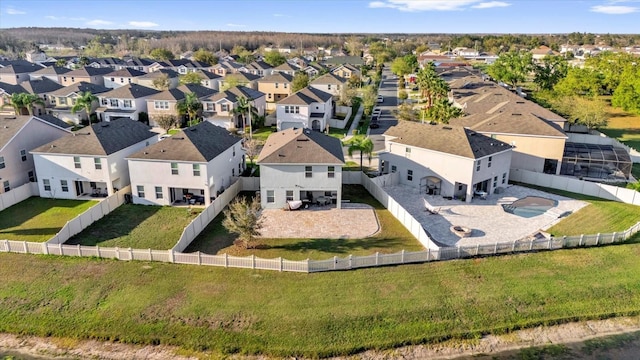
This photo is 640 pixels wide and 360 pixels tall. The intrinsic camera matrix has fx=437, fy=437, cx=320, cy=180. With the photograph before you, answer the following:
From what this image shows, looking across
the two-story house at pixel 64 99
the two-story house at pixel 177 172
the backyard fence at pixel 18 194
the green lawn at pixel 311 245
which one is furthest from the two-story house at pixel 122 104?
the green lawn at pixel 311 245

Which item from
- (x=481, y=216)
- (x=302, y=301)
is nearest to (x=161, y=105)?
(x=481, y=216)

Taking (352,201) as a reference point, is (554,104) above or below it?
above

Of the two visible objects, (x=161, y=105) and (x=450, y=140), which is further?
(x=161, y=105)

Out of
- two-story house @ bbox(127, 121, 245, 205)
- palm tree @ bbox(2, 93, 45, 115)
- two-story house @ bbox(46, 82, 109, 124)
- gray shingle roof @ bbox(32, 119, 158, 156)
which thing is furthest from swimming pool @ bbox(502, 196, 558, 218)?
palm tree @ bbox(2, 93, 45, 115)

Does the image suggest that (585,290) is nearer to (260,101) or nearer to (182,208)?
(182,208)

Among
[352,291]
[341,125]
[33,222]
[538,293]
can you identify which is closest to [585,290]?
[538,293]

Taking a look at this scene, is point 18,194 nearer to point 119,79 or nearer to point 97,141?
point 97,141
